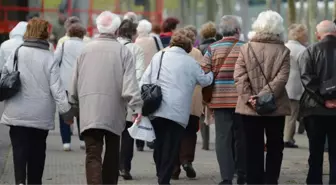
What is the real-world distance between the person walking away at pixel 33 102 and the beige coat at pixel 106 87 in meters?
0.31

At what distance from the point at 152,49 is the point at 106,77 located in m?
4.92

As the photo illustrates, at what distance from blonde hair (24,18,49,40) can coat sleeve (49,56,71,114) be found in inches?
12.6

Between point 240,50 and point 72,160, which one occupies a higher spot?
point 240,50

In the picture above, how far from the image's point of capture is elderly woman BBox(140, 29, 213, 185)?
435 inches

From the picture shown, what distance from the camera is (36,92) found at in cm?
1029

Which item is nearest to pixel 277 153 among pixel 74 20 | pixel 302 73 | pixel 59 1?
pixel 302 73

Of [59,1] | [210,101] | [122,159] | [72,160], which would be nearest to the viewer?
[210,101]

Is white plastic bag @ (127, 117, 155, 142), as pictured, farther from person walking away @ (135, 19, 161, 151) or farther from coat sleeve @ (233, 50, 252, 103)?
person walking away @ (135, 19, 161, 151)

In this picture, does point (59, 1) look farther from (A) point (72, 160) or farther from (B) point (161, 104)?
(B) point (161, 104)

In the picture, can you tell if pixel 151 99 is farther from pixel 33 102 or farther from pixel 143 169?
pixel 143 169

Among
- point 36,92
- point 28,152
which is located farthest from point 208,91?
point 28,152

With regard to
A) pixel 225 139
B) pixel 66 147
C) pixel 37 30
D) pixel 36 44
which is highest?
pixel 37 30

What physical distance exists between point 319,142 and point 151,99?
1.76 metres

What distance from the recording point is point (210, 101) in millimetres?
11523
